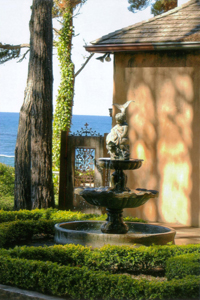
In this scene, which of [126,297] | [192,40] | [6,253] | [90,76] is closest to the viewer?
[126,297]

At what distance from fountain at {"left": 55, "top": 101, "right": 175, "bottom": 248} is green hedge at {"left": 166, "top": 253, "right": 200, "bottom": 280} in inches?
47.8

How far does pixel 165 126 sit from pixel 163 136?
27 cm

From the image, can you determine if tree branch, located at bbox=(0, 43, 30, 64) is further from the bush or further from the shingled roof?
the shingled roof

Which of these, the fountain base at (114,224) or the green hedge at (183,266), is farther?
the fountain base at (114,224)

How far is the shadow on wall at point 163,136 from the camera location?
1045cm

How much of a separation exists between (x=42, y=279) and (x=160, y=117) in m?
6.50

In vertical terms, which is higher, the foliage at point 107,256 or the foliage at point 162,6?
the foliage at point 162,6

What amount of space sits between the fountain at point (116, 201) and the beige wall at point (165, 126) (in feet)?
8.91

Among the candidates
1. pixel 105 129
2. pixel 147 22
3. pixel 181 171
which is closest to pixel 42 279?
pixel 181 171

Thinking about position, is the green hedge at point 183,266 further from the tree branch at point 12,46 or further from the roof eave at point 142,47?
the tree branch at point 12,46

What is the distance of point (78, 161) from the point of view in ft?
37.8

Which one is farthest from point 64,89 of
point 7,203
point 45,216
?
point 45,216

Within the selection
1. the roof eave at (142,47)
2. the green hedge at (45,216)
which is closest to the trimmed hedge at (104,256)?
the green hedge at (45,216)

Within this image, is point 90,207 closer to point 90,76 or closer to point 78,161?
point 78,161
